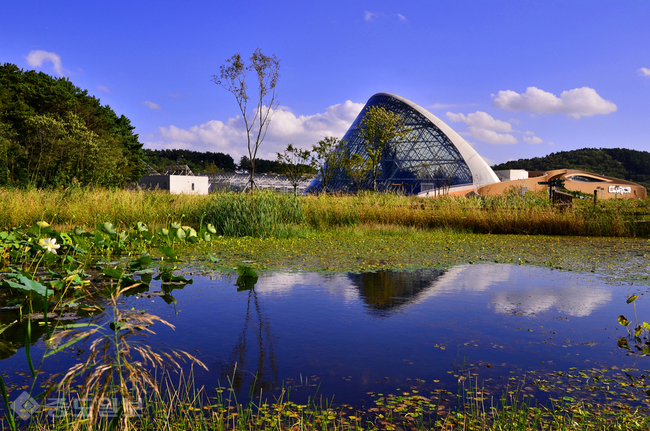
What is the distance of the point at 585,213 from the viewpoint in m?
12.8

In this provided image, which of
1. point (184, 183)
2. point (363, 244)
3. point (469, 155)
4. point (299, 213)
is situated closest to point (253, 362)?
point (363, 244)

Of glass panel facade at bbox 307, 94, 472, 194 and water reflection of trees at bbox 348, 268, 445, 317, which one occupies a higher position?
glass panel facade at bbox 307, 94, 472, 194

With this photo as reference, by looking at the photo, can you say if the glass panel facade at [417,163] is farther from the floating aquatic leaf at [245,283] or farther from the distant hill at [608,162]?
the floating aquatic leaf at [245,283]

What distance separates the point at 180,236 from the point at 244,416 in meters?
6.56

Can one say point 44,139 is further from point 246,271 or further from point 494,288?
point 494,288

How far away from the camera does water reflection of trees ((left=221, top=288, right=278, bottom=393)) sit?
2705 millimetres

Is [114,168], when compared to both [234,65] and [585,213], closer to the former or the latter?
[234,65]

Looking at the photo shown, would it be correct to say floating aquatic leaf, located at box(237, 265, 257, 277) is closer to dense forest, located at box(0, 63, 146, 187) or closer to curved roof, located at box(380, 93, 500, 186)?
dense forest, located at box(0, 63, 146, 187)

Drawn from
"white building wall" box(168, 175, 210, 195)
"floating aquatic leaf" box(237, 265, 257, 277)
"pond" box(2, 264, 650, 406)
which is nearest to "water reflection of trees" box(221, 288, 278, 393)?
"pond" box(2, 264, 650, 406)

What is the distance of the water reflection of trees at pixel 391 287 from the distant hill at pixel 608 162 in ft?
223

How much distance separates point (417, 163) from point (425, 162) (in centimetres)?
73

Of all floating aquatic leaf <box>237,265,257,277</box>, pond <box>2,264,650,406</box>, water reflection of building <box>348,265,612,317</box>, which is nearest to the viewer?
pond <box>2,264,650,406</box>

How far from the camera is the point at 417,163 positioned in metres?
43.5

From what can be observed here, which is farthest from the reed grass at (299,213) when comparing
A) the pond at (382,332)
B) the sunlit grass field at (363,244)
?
the pond at (382,332)
